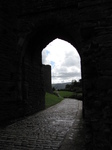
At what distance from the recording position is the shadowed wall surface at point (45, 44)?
3.09 metres

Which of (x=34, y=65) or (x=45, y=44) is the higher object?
(x=45, y=44)

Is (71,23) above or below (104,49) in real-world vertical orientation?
above

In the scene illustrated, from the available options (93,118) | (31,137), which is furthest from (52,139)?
(93,118)

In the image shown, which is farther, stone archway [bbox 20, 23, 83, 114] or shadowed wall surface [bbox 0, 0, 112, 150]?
stone archway [bbox 20, 23, 83, 114]

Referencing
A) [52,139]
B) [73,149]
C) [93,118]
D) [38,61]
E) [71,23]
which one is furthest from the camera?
[38,61]

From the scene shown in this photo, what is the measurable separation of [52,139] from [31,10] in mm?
6077

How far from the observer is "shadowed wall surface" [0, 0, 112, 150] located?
3088 mm

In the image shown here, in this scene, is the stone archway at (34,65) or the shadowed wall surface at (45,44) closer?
the shadowed wall surface at (45,44)

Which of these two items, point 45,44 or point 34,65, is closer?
point 34,65

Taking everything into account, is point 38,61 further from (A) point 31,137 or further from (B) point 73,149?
(B) point 73,149

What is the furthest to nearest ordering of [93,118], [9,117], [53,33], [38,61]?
[38,61] < [53,33] < [9,117] < [93,118]

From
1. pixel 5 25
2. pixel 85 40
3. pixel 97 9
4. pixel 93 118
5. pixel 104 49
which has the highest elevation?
pixel 5 25

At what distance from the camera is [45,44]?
9266mm

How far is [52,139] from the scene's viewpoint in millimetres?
3988
